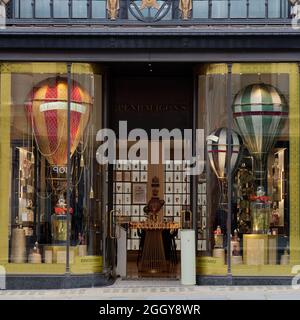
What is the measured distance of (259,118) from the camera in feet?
56.9

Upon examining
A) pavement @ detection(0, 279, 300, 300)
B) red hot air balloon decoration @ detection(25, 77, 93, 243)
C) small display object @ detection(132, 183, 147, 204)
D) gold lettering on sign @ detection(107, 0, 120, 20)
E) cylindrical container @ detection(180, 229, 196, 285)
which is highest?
gold lettering on sign @ detection(107, 0, 120, 20)

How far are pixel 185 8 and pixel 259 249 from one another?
4594mm

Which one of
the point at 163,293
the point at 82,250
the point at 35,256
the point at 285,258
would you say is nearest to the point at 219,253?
the point at 285,258

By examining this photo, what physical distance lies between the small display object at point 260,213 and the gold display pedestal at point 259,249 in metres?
0.15

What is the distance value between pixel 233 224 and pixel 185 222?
1338 millimetres

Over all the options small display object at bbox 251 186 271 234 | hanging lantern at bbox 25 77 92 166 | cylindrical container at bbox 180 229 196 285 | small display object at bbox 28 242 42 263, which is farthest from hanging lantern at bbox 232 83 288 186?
small display object at bbox 28 242 42 263

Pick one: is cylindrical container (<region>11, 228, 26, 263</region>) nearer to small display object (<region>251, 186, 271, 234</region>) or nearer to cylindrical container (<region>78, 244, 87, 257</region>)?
cylindrical container (<region>78, 244, 87, 257</region>)

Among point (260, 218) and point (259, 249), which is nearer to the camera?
point (259, 249)

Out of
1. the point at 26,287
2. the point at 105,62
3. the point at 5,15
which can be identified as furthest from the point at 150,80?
the point at 26,287

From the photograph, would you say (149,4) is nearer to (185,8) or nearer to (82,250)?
(185,8)

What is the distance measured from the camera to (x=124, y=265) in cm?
1866

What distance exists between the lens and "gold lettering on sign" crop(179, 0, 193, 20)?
17016mm

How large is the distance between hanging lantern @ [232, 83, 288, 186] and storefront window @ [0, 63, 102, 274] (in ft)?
9.32

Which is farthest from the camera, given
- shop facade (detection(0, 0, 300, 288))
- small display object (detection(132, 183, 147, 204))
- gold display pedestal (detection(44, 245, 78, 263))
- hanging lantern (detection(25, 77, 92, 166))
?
small display object (detection(132, 183, 147, 204))
